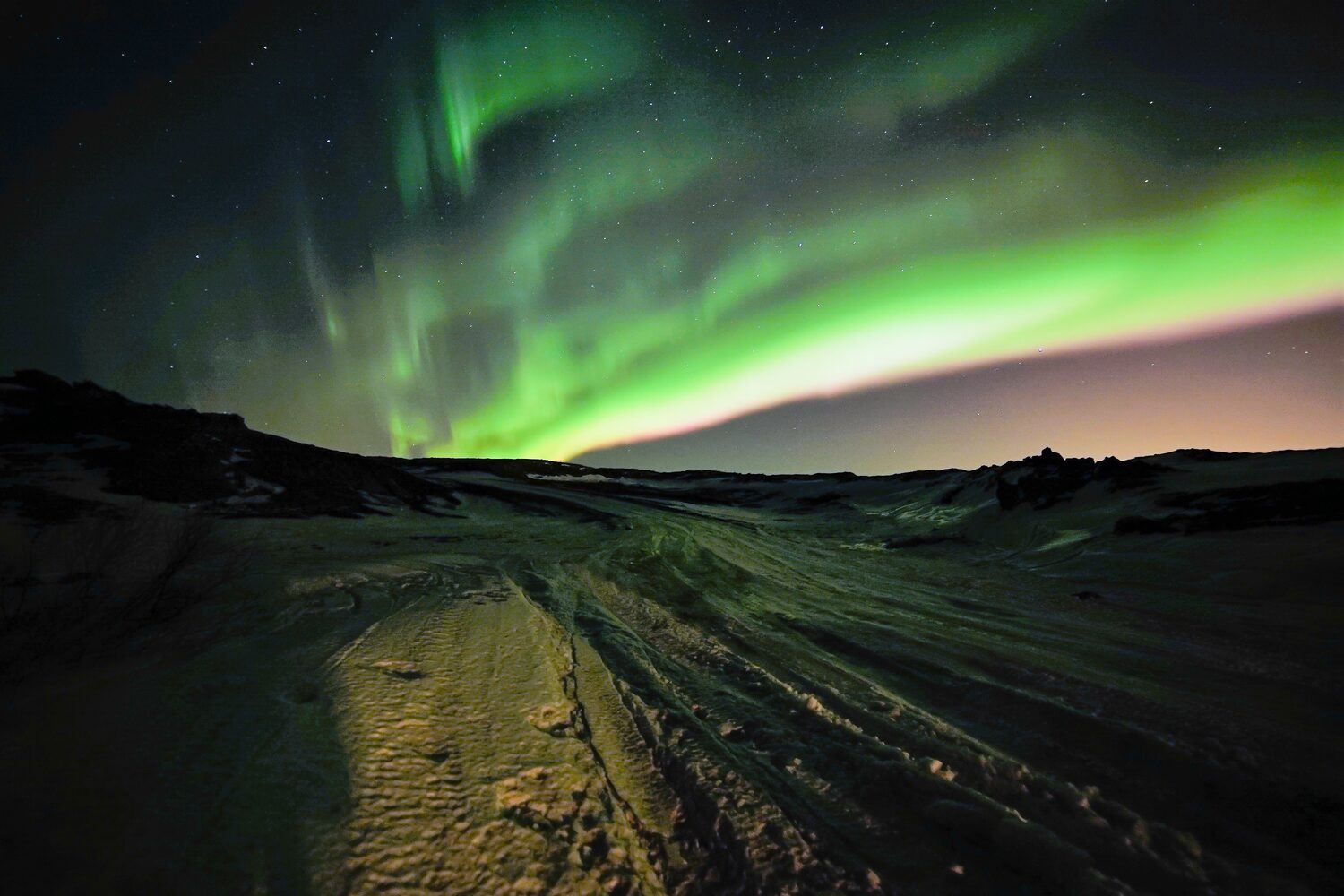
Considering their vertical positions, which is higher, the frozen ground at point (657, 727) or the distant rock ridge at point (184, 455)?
the distant rock ridge at point (184, 455)

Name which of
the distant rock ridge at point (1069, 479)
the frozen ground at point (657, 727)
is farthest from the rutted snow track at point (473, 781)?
the distant rock ridge at point (1069, 479)

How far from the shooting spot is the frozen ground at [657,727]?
1.63 metres

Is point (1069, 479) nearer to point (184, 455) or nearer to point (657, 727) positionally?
point (657, 727)

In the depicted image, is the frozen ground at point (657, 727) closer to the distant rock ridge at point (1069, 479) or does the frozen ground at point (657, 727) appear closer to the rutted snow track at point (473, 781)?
the rutted snow track at point (473, 781)

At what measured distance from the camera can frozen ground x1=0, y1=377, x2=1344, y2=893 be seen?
1.63 meters

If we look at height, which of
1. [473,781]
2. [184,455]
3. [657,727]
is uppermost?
[184,455]

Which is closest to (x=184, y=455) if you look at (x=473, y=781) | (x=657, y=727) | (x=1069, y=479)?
(x=473, y=781)

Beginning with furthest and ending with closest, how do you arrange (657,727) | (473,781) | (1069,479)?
1. (1069,479)
2. (657,727)
3. (473,781)

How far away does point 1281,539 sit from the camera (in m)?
6.46

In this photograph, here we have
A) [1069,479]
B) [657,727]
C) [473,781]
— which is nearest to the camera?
[473,781]

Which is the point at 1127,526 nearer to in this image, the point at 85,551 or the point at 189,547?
the point at 189,547

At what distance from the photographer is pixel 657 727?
2582mm

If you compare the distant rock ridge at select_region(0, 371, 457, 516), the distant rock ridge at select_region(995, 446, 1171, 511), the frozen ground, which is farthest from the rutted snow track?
the distant rock ridge at select_region(995, 446, 1171, 511)

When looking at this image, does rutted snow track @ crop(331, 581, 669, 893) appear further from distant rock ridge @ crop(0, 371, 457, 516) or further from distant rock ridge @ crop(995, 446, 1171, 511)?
distant rock ridge @ crop(995, 446, 1171, 511)
